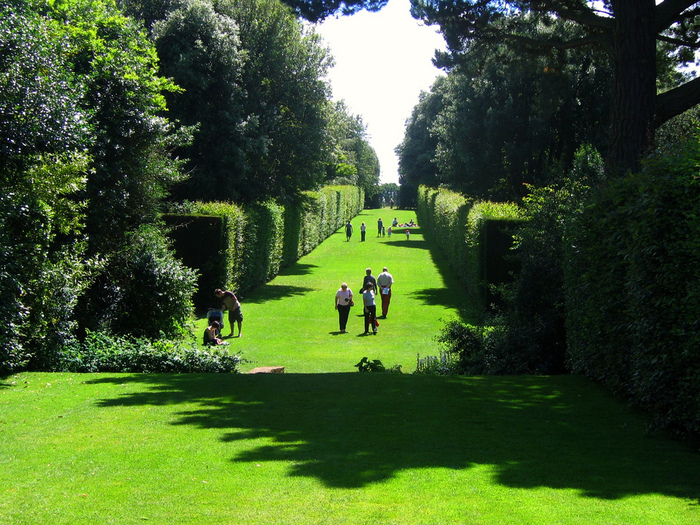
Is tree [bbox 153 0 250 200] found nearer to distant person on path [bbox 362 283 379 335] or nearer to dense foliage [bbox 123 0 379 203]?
dense foliage [bbox 123 0 379 203]

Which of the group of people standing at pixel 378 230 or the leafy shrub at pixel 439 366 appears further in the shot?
the group of people standing at pixel 378 230

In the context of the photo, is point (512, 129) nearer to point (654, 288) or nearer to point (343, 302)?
point (343, 302)

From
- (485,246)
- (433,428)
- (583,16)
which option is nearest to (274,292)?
(485,246)

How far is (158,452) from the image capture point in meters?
7.05

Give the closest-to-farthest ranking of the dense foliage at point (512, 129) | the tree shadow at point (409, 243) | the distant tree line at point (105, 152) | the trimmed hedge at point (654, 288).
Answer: the trimmed hedge at point (654, 288), the distant tree line at point (105, 152), the dense foliage at point (512, 129), the tree shadow at point (409, 243)

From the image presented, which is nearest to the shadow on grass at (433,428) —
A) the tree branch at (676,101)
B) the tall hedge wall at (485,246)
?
the tree branch at (676,101)

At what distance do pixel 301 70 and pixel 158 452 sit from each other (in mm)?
29232

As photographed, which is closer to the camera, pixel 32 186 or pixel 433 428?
pixel 433 428

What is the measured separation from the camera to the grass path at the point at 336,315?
1783 cm

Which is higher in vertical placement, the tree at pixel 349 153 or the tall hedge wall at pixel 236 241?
the tree at pixel 349 153

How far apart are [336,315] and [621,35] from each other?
14.1 meters

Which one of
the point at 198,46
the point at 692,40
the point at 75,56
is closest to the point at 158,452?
the point at 75,56

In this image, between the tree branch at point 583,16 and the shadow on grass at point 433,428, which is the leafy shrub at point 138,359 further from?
the tree branch at point 583,16

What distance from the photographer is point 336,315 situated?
83.2 feet
